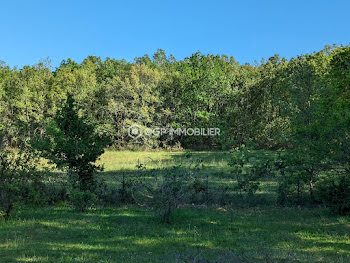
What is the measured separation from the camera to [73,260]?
245 inches

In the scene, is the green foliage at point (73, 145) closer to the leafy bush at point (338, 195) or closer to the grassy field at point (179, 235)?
the grassy field at point (179, 235)

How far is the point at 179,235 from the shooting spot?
27.0 feet

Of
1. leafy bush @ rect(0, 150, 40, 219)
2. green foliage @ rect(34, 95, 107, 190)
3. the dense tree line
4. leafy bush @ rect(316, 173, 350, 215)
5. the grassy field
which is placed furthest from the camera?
the dense tree line

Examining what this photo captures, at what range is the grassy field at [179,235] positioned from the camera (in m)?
6.55

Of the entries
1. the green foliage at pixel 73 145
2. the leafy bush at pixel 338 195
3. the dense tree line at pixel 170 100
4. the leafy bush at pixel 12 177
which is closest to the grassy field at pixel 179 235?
the leafy bush at pixel 338 195

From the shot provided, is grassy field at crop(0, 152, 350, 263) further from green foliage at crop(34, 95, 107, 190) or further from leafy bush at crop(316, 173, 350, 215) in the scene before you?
green foliage at crop(34, 95, 107, 190)

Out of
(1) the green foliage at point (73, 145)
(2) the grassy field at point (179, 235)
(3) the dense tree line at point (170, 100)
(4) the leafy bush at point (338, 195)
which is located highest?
(3) the dense tree line at point (170, 100)

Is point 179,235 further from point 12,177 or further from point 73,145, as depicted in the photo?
point 73,145

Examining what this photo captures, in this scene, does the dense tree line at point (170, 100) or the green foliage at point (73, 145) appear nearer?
the green foliage at point (73, 145)

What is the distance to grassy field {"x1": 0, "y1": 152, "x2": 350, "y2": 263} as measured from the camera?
655 centimetres

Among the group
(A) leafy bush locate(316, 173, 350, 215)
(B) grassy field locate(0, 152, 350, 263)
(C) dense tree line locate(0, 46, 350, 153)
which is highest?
(C) dense tree line locate(0, 46, 350, 153)

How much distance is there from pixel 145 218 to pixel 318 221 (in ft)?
18.4

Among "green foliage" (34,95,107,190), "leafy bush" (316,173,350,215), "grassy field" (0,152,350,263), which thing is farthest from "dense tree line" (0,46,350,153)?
"grassy field" (0,152,350,263)

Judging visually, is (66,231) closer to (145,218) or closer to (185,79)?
(145,218)
